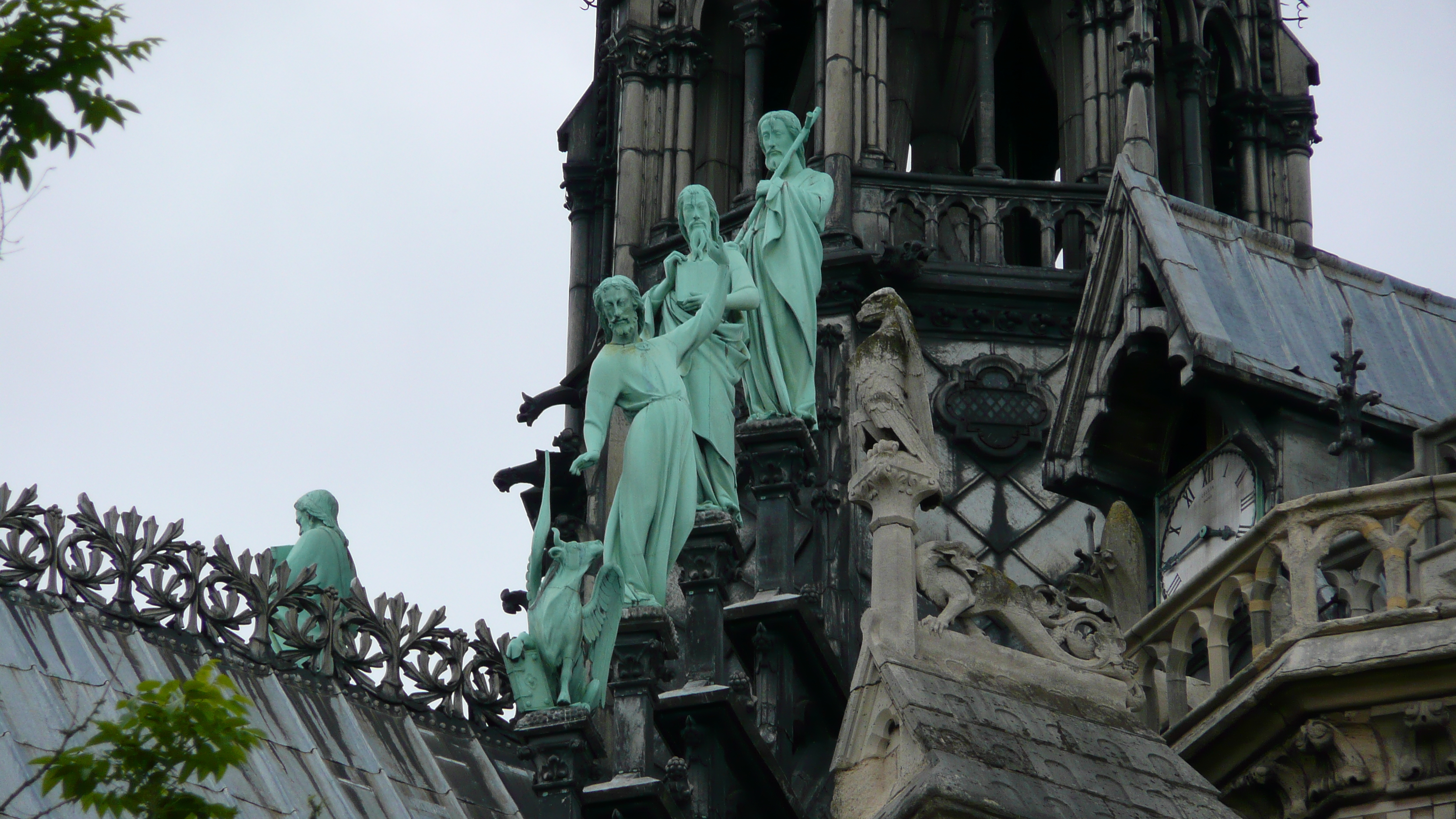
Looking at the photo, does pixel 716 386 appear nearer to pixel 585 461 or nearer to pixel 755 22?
pixel 585 461

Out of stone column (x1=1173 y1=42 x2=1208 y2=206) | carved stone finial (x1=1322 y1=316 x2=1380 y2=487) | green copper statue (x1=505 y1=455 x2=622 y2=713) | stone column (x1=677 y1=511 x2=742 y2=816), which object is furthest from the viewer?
stone column (x1=1173 y1=42 x2=1208 y2=206)

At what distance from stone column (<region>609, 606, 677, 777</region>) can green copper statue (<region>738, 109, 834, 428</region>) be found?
3.01 m

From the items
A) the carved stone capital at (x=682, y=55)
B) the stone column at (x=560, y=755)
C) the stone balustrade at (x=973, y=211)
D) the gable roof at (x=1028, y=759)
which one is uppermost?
the carved stone capital at (x=682, y=55)

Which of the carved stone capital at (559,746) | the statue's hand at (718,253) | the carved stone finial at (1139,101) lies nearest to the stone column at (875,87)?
the carved stone finial at (1139,101)

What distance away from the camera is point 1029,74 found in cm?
3697

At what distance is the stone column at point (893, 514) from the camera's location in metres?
16.8

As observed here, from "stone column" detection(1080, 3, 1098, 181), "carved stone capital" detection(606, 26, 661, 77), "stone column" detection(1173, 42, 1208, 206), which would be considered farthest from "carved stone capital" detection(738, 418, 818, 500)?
"stone column" detection(1173, 42, 1208, 206)

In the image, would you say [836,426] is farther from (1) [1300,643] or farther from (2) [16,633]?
(1) [1300,643]

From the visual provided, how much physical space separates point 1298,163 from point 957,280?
5252mm

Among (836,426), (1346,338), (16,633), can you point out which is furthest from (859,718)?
(836,426)

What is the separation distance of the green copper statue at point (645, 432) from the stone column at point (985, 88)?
891cm

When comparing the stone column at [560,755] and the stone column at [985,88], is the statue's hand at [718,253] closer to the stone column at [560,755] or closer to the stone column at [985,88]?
the stone column at [560,755]

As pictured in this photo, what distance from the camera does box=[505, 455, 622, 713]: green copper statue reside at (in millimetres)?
22016

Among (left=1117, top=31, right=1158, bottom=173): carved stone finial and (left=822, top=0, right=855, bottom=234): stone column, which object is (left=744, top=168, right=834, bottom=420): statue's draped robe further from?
(left=1117, top=31, right=1158, bottom=173): carved stone finial
